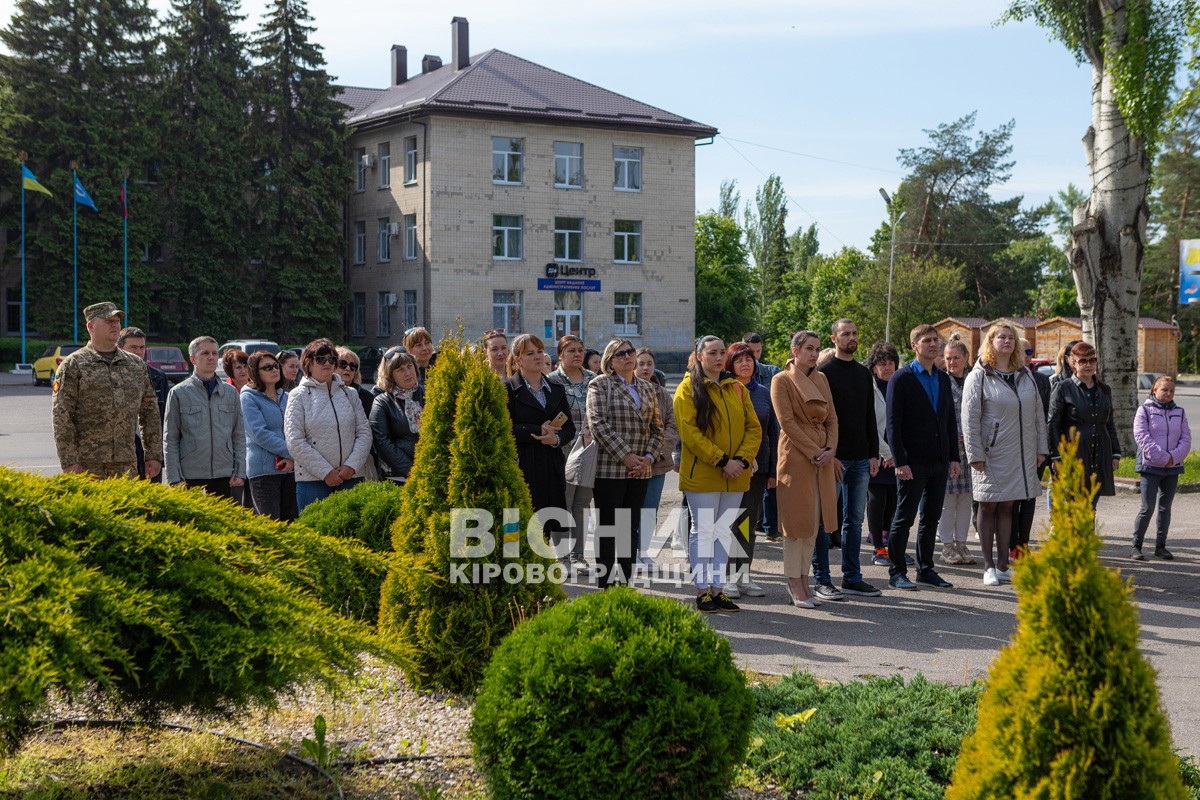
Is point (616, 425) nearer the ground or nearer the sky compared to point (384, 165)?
nearer the ground

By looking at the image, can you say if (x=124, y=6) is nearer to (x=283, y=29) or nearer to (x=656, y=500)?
(x=283, y=29)

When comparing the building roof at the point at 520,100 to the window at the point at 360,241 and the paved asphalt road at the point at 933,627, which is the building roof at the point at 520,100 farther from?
the paved asphalt road at the point at 933,627

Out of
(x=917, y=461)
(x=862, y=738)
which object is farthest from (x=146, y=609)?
(x=917, y=461)

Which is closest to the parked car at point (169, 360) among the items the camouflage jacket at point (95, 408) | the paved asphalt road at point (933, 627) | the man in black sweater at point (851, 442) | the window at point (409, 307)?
the window at point (409, 307)

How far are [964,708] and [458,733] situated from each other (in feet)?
7.33

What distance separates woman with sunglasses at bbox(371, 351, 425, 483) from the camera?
29.6ft

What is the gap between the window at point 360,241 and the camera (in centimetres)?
5516

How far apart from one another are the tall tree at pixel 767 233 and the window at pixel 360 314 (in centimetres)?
4035

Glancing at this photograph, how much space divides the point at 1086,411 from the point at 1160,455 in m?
0.95

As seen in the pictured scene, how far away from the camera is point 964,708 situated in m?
4.96

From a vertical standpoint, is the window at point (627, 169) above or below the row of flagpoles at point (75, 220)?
above

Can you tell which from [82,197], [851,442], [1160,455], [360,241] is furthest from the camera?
[360,241]

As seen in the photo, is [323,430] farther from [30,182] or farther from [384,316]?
[384,316]

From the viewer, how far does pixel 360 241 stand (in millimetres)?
55531
